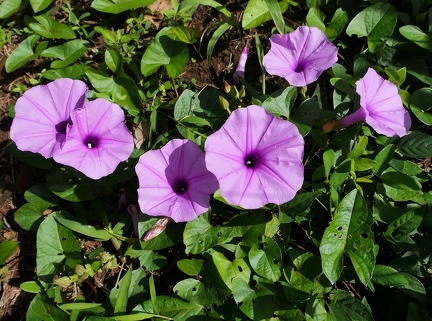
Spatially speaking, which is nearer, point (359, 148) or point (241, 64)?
point (359, 148)

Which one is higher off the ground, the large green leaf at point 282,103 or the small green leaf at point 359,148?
the large green leaf at point 282,103

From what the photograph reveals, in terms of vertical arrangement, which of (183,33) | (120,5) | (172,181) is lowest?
(172,181)

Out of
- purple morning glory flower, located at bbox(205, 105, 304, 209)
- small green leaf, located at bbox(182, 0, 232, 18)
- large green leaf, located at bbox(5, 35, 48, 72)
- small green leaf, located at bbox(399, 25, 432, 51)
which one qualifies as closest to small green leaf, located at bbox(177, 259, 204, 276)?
purple morning glory flower, located at bbox(205, 105, 304, 209)

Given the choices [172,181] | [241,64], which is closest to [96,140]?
[172,181]

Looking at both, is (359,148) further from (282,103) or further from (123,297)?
(123,297)

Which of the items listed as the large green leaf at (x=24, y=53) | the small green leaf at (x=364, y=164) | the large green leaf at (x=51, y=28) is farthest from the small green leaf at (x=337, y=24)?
the large green leaf at (x=24, y=53)

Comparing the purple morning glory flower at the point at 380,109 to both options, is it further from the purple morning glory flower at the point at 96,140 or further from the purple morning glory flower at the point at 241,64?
the purple morning glory flower at the point at 96,140

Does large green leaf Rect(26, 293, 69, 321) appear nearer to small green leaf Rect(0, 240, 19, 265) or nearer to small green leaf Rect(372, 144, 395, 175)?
small green leaf Rect(0, 240, 19, 265)
